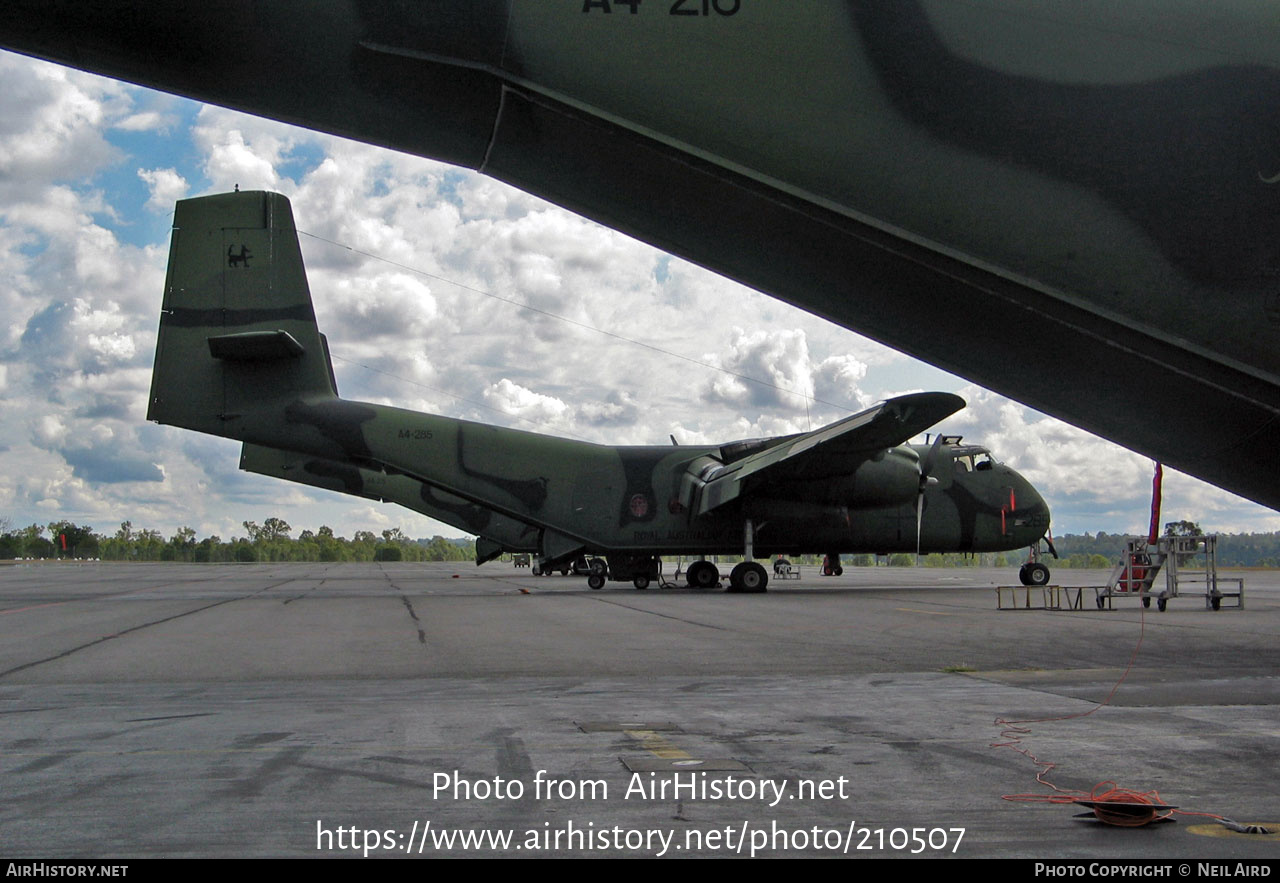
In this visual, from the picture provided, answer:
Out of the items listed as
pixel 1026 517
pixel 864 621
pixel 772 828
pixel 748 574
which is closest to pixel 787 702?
pixel 772 828

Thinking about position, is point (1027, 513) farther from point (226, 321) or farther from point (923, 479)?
point (226, 321)

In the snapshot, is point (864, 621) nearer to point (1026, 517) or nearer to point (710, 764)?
point (710, 764)

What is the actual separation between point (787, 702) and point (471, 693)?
2.53 metres

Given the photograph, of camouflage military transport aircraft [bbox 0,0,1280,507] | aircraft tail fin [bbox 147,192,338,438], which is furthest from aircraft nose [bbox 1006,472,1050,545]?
camouflage military transport aircraft [bbox 0,0,1280,507]

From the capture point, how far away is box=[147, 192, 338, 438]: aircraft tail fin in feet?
69.5

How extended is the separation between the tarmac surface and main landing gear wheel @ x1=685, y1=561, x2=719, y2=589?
570 inches

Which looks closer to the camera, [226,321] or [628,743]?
[628,743]

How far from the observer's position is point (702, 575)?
28.1 meters

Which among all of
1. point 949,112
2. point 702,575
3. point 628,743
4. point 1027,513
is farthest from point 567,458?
point 949,112

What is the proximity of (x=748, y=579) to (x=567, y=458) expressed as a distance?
208 inches

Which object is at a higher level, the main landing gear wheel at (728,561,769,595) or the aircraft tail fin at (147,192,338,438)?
the aircraft tail fin at (147,192,338,438)

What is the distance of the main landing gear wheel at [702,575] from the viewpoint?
91.0 feet

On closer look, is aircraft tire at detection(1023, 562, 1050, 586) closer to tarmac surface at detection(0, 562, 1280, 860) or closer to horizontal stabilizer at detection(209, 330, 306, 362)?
tarmac surface at detection(0, 562, 1280, 860)

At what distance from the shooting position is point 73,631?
14430 millimetres
